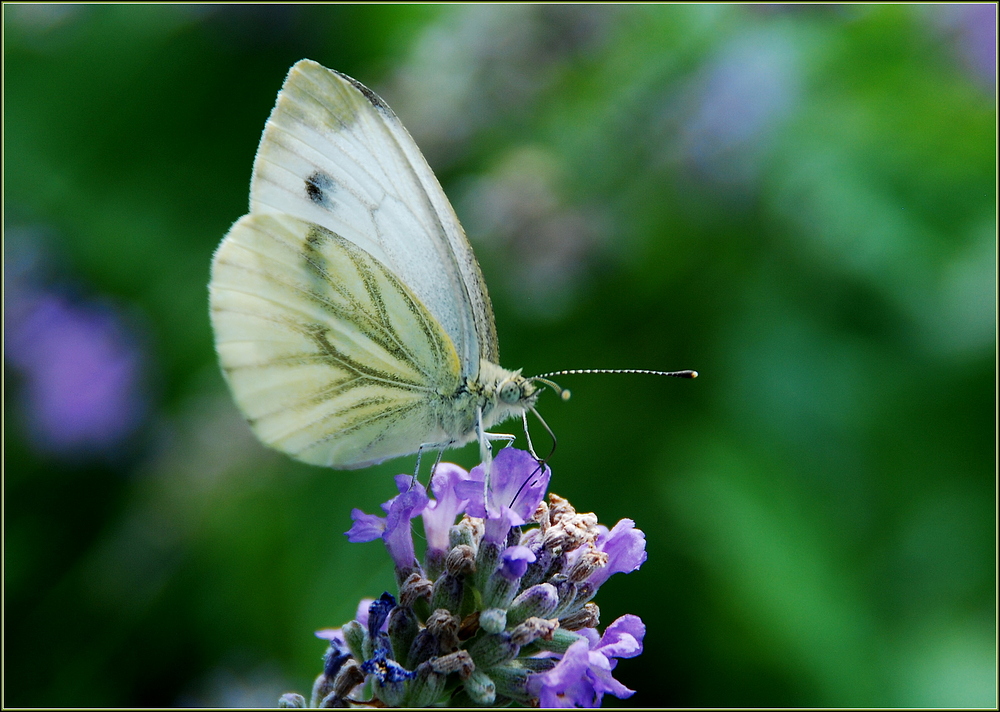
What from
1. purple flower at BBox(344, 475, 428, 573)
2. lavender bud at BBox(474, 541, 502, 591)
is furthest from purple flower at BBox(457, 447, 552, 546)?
purple flower at BBox(344, 475, 428, 573)

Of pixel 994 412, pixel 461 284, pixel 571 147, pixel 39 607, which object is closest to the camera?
pixel 461 284

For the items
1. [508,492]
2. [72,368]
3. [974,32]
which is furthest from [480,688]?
[974,32]

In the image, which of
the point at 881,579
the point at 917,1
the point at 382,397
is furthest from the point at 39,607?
the point at 917,1

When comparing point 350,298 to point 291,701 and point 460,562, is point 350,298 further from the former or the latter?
point 291,701

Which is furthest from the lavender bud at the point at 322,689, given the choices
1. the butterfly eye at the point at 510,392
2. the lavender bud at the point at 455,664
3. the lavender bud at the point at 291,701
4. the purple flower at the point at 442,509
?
the butterfly eye at the point at 510,392

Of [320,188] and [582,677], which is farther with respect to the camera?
[320,188]

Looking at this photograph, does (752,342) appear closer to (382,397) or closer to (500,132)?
(500,132)
